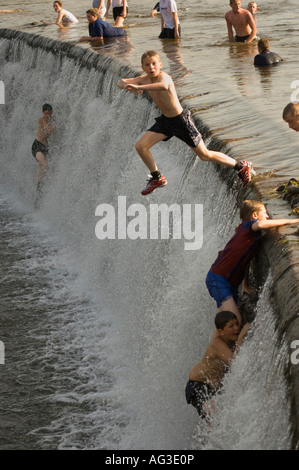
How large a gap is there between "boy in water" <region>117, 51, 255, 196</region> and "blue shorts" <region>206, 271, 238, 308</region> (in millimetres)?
1351

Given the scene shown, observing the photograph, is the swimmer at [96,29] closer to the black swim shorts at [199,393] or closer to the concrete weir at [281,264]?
the concrete weir at [281,264]

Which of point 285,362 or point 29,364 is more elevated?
point 285,362

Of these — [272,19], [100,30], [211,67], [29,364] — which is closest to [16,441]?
[29,364]

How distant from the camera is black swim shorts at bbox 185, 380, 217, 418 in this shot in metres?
7.18

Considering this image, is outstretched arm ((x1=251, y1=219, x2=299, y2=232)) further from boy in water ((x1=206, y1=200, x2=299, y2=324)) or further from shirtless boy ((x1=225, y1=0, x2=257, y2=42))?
shirtless boy ((x1=225, y1=0, x2=257, y2=42))

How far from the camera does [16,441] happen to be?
852cm

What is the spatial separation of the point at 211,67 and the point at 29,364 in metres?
6.62

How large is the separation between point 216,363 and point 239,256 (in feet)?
3.00

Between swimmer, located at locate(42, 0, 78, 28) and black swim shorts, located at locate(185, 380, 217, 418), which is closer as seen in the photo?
black swim shorts, located at locate(185, 380, 217, 418)
